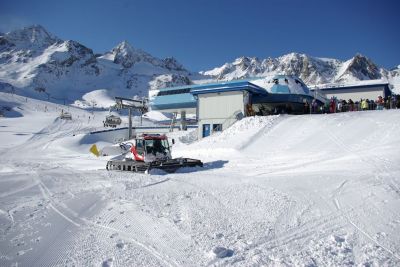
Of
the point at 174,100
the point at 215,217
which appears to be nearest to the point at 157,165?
the point at 215,217

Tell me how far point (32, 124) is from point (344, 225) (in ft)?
169

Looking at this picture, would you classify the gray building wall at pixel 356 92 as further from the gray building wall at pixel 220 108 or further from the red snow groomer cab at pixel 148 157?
the red snow groomer cab at pixel 148 157

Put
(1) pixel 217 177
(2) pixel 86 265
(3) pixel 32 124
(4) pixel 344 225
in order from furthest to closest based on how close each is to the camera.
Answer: (3) pixel 32 124
(1) pixel 217 177
(4) pixel 344 225
(2) pixel 86 265

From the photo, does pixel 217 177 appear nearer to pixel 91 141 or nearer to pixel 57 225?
pixel 57 225

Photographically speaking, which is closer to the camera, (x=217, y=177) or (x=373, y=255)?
(x=373, y=255)

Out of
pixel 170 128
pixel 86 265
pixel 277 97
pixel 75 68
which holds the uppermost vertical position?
pixel 75 68

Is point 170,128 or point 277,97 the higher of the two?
point 277,97

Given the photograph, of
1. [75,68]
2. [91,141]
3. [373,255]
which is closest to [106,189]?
[373,255]

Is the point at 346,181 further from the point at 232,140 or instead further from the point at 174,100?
the point at 174,100

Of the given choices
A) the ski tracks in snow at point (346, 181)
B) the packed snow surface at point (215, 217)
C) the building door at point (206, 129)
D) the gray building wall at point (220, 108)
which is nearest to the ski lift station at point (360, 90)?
the gray building wall at point (220, 108)

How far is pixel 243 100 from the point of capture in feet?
95.0

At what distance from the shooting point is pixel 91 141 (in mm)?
37594

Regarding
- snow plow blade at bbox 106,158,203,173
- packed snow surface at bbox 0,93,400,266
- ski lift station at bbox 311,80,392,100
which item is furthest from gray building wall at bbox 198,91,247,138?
ski lift station at bbox 311,80,392,100

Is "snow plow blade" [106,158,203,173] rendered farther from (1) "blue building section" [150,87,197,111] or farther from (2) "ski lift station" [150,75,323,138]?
(1) "blue building section" [150,87,197,111]
